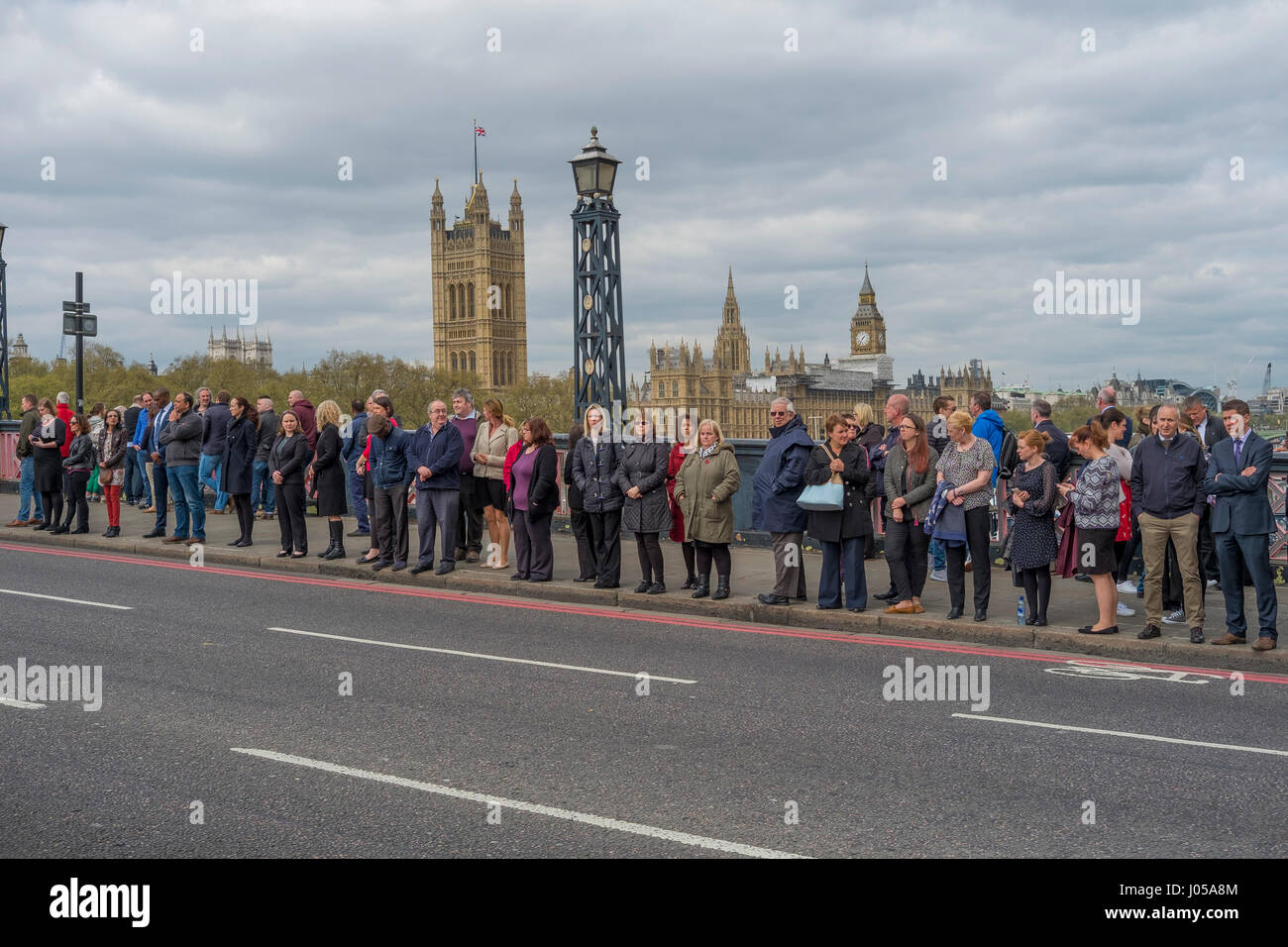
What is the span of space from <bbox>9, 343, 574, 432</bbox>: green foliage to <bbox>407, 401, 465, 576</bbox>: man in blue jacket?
78.9 m

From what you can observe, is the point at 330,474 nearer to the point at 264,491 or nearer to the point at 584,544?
the point at 584,544

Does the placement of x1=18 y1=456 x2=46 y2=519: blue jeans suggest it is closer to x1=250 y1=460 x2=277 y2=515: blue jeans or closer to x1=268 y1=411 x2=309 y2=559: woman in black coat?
x1=250 y1=460 x2=277 y2=515: blue jeans

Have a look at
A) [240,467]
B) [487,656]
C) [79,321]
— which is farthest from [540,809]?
[79,321]

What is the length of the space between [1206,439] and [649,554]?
581cm

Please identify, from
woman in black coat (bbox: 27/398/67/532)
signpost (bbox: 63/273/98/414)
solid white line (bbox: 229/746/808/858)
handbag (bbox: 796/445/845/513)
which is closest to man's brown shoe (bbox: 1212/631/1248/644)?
handbag (bbox: 796/445/845/513)

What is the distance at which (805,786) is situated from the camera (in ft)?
19.9

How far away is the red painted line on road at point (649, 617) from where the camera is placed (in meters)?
9.60

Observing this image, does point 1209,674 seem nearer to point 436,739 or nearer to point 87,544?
point 436,739

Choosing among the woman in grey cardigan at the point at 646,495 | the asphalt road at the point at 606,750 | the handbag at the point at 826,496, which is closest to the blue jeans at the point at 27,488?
the asphalt road at the point at 606,750

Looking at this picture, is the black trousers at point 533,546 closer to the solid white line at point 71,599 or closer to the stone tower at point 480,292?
the solid white line at point 71,599

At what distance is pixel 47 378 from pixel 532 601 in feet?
311

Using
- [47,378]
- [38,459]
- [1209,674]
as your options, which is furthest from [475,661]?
[47,378]

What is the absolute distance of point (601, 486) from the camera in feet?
41.5
